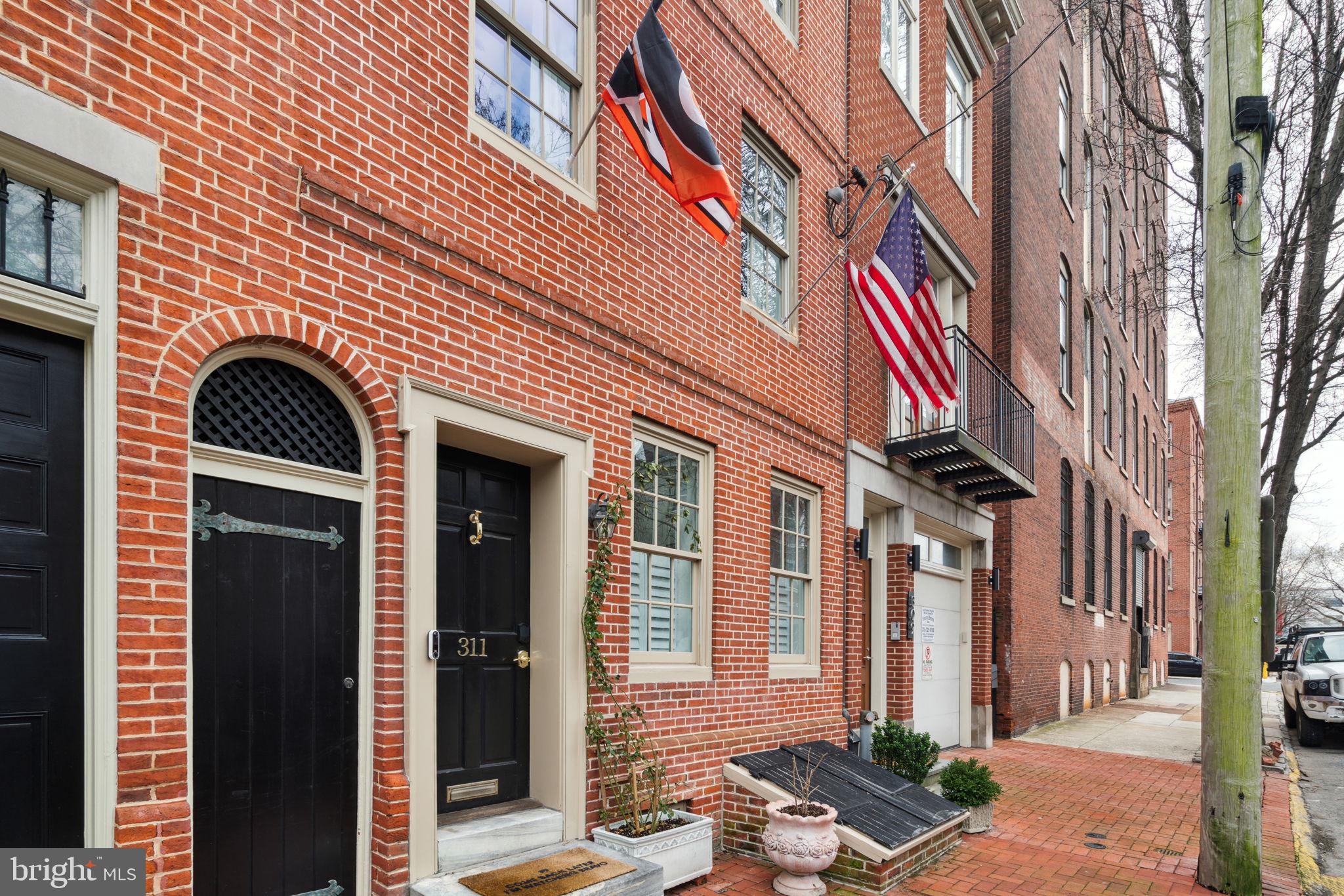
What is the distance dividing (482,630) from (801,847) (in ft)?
8.03

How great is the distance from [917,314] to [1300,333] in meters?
8.57

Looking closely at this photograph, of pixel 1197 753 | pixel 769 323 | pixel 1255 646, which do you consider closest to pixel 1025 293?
pixel 1197 753

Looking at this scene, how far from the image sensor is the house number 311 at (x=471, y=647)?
5.50 m

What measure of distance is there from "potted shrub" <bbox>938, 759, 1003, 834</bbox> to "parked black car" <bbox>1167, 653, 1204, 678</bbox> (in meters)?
34.9

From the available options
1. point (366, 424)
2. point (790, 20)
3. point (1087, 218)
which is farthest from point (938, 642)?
point (1087, 218)

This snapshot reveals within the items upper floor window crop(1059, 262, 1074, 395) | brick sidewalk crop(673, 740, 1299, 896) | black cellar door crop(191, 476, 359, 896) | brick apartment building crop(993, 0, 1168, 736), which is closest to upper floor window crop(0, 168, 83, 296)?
black cellar door crop(191, 476, 359, 896)

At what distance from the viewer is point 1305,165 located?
13656 millimetres

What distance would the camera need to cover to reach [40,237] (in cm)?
355

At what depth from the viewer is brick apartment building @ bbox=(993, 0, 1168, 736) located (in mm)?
14695

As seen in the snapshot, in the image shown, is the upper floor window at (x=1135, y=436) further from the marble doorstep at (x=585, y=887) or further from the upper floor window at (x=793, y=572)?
the marble doorstep at (x=585, y=887)

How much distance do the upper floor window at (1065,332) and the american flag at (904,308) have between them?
9.94 m

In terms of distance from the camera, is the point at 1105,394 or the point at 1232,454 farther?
the point at 1105,394

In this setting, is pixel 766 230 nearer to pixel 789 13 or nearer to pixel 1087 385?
pixel 789 13

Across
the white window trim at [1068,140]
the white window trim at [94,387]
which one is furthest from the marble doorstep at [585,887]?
the white window trim at [1068,140]
